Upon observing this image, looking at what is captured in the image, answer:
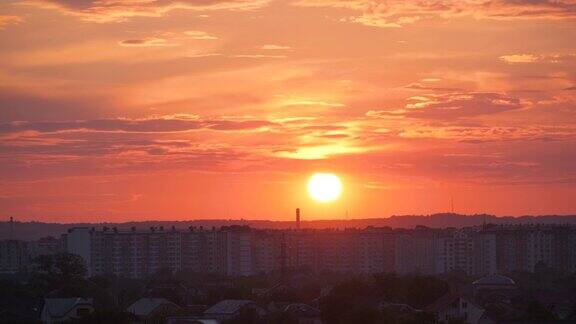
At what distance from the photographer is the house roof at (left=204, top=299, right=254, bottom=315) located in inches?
2105

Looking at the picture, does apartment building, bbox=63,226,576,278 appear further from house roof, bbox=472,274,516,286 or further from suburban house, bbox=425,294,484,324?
suburban house, bbox=425,294,484,324

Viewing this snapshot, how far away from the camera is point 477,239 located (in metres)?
141

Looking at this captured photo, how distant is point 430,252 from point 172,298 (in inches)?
3334

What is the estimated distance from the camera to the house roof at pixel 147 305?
56.8 metres

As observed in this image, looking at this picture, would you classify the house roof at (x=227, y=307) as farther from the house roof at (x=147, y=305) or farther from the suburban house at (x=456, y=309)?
the suburban house at (x=456, y=309)

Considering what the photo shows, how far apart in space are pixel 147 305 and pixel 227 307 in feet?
16.4

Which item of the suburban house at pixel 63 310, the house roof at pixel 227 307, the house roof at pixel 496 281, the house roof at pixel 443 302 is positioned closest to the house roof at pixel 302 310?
the house roof at pixel 227 307

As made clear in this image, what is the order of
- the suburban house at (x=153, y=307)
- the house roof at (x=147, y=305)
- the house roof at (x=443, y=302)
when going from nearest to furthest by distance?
the house roof at (x=443, y=302), the suburban house at (x=153, y=307), the house roof at (x=147, y=305)

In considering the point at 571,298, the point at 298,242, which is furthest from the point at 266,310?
Result: the point at 298,242

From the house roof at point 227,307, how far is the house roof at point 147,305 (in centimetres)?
260

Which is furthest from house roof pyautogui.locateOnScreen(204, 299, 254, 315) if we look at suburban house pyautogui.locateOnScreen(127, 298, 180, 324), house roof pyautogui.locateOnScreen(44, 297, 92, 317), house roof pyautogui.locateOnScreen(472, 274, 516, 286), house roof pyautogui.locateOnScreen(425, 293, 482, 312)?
house roof pyautogui.locateOnScreen(472, 274, 516, 286)

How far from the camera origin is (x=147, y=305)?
58.6 metres

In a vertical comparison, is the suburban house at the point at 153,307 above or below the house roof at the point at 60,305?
below

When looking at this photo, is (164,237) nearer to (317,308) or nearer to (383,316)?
(317,308)
